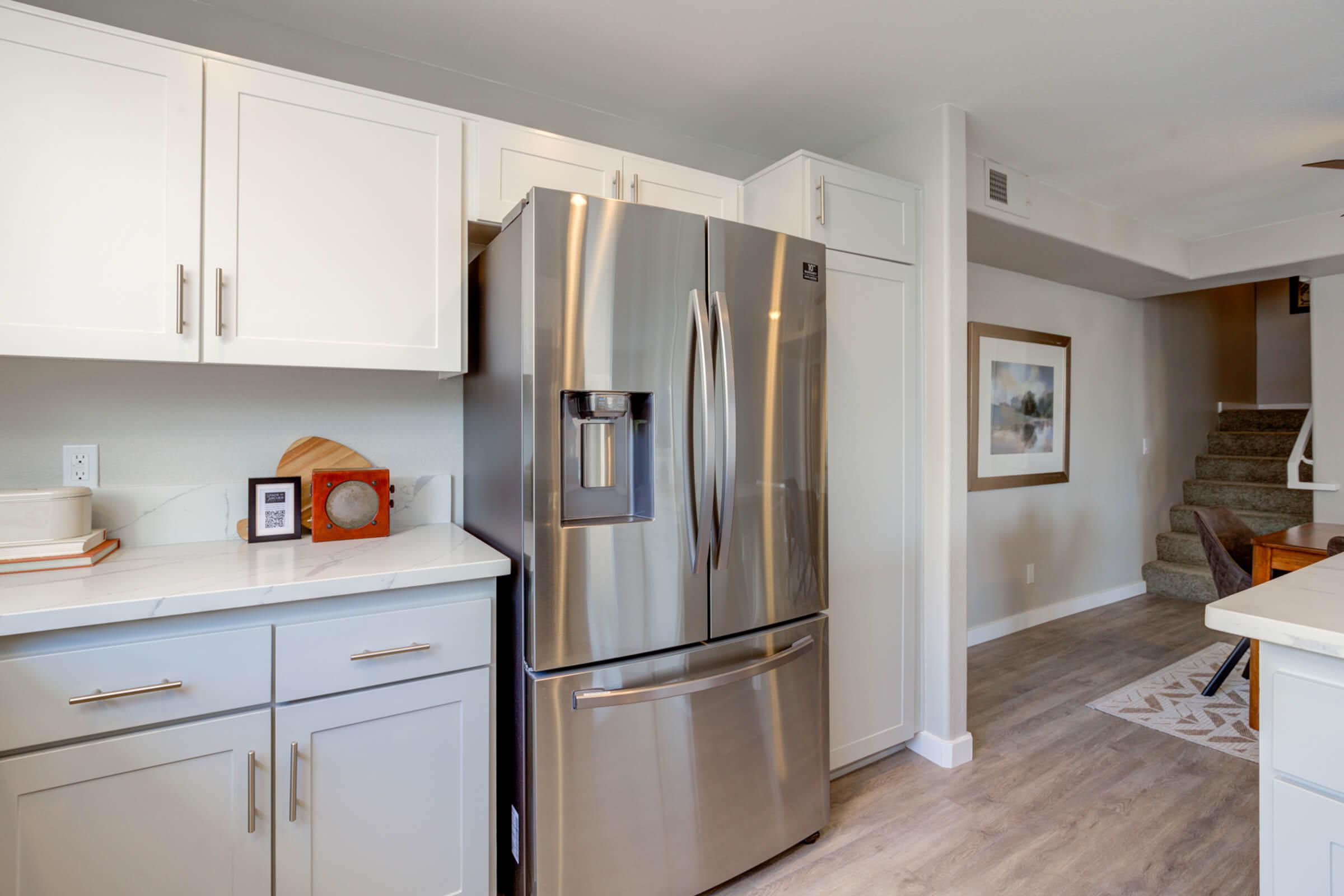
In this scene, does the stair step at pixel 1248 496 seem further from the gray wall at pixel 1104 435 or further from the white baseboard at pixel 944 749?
the white baseboard at pixel 944 749

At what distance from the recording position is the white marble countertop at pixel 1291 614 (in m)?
1.07

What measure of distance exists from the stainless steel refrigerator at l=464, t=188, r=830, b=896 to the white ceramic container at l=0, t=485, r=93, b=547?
95 cm

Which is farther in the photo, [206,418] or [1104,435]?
[1104,435]

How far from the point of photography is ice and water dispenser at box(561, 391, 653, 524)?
1.59m

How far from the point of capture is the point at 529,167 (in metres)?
1.97

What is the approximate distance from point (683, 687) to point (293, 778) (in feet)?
2.87

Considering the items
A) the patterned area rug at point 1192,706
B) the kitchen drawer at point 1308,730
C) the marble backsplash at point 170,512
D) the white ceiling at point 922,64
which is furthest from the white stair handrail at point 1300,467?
the marble backsplash at point 170,512

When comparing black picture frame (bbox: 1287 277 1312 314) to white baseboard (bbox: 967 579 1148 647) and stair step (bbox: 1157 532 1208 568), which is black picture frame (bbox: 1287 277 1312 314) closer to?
stair step (bbox: 1157 532 1208 568)

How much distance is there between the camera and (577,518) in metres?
1.62

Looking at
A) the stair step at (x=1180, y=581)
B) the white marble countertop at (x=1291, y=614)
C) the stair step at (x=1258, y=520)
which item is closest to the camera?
the white marble countertop at (x=1291, y=614)

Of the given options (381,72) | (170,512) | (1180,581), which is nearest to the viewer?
(170,512)

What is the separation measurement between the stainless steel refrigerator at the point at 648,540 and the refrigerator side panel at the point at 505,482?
0.04ft

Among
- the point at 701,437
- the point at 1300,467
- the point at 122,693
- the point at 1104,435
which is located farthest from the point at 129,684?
the point at 1300,467

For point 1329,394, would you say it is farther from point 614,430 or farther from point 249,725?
point 249,725
